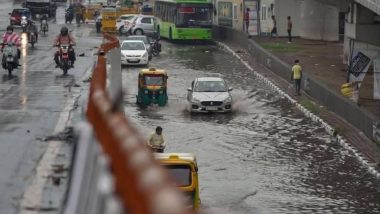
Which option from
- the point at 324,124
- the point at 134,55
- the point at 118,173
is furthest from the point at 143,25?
the point at 118,173

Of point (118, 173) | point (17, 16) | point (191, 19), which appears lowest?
point (17, 16)

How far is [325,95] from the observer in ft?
103

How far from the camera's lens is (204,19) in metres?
59.2

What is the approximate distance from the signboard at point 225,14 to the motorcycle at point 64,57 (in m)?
30.8

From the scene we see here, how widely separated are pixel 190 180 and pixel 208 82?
16898mm

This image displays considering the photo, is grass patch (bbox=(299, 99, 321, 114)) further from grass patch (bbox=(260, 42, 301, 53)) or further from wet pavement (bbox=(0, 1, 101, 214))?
grass patch (bbox=(260, 42, 301, 53))

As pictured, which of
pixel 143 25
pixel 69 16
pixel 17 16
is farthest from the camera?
pixel 69 16

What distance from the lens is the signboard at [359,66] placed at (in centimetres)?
3212

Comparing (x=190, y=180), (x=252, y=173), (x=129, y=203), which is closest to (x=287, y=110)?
(x=252, y=173)

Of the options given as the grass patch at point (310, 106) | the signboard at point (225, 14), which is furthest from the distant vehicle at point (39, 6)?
the grass patch at point (310, 106)

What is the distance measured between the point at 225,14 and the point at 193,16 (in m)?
10.9

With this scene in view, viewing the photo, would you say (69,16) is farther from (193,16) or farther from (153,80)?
(153,80)

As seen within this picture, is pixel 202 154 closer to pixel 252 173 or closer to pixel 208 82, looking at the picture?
pixel 252 173

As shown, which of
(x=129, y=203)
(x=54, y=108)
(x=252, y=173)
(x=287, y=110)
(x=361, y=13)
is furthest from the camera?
(x=361, y=13)
